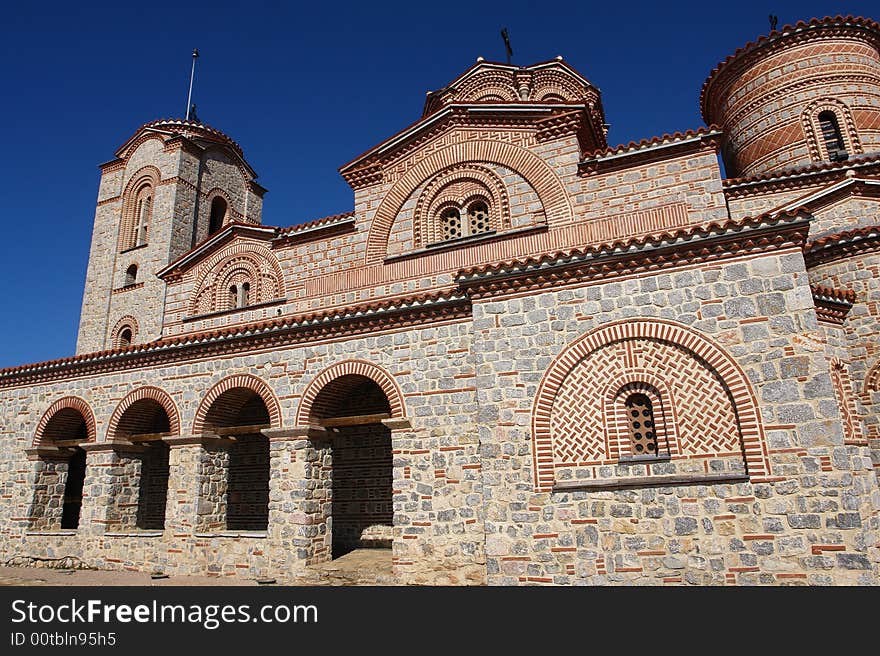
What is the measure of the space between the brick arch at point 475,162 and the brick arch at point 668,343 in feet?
11.5

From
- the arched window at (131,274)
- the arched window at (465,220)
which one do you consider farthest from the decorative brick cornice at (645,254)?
the arched window at (131,274)

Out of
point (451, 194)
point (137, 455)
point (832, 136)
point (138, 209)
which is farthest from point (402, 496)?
point (138, 209)

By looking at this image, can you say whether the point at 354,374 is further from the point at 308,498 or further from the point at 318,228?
the point at 318,228

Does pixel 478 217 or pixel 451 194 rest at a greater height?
pixel 451 194

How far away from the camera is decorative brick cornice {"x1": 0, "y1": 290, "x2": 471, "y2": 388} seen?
26.2 feet

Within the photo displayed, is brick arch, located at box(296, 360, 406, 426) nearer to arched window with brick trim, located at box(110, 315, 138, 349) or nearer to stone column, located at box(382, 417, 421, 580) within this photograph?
stone column, located at box(382, 417, 421, 580)

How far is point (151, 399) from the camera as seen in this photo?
33.0ft

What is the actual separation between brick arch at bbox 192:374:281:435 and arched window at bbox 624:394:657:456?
5269 mm

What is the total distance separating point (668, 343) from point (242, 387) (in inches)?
258

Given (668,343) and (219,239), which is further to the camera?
(219,239)

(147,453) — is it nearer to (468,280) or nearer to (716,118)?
(468,280)

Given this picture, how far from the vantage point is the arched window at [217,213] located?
18312 millimetres
